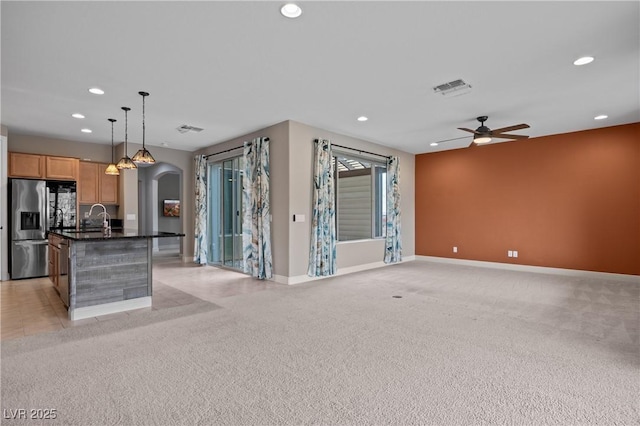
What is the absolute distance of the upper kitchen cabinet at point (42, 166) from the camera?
607 centimetres

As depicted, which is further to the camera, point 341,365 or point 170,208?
point 170,208

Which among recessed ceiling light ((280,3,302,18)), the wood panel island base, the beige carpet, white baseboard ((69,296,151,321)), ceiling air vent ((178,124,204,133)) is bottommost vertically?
the beige carpet

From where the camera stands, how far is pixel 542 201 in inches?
265

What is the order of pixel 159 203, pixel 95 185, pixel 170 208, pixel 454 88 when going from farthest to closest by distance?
pixel 170 208 < pixel 159 203 < pixel 95 185 < pixel 454 88

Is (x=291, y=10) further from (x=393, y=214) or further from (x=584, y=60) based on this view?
(x=393, y=214)

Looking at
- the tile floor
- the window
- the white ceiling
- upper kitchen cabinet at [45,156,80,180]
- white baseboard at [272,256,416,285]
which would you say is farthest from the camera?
the window

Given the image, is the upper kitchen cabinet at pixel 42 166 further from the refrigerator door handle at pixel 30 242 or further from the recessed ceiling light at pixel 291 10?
the recessed ceiling light at pixel 291 10

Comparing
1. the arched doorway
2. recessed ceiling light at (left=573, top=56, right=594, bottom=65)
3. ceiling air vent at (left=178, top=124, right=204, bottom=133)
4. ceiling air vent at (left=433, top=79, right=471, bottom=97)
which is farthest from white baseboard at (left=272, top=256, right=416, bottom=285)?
the arched doorway

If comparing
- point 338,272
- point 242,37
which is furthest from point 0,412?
point 338,272

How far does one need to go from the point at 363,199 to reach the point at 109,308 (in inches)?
217

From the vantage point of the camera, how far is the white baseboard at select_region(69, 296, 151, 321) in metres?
3.74

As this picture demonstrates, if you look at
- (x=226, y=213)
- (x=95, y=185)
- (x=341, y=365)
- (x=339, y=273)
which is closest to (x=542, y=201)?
(x=339, y=273)

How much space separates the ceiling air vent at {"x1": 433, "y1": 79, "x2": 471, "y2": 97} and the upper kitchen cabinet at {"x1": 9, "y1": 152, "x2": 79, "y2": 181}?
22.8ft

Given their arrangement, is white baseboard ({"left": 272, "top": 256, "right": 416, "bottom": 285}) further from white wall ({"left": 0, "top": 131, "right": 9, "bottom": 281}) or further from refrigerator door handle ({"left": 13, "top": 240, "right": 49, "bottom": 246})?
white wall ({"left": 0, "top": 131, "right": 9, "bottom": 281})
